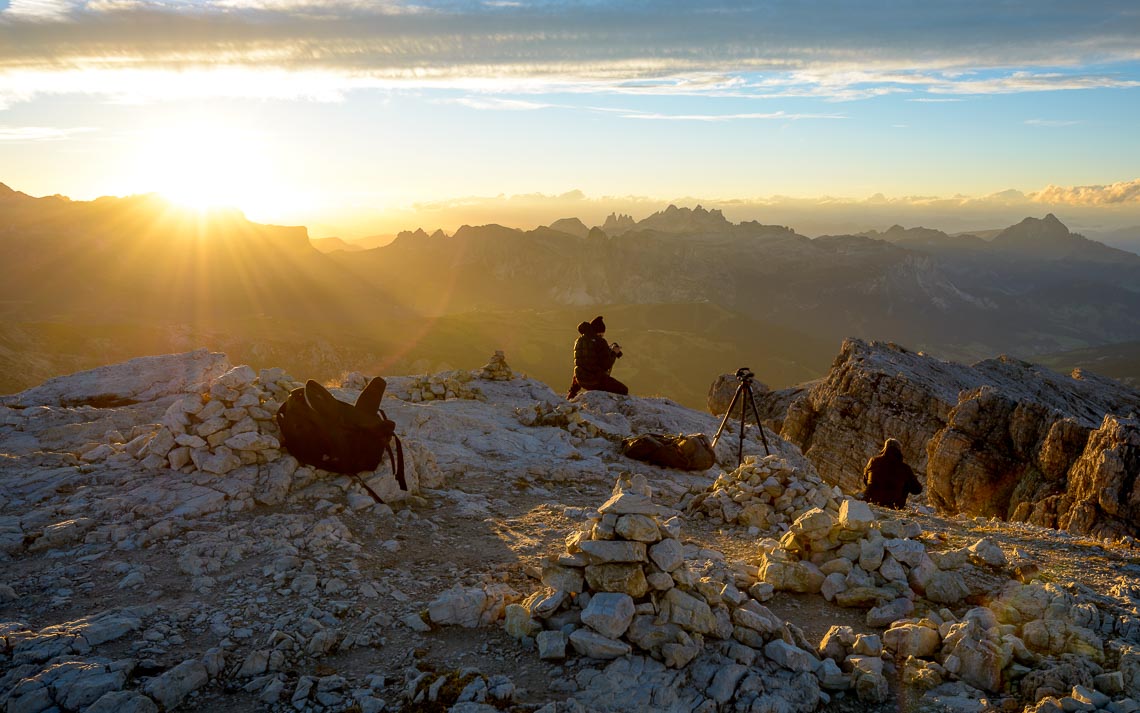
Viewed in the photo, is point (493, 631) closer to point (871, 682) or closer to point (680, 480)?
point (871, 682)

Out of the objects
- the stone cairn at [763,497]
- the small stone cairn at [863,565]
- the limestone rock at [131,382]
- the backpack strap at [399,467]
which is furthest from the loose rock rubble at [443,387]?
the small stone cairn at [863,565]

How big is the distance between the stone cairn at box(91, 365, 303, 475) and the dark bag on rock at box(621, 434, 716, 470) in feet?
26.9

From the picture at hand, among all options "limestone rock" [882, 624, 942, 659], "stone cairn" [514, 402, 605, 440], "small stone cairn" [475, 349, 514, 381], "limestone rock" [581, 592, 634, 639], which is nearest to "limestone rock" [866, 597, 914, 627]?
"limestone rock" [882, 624, 942, 659]

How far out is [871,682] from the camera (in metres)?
6.55

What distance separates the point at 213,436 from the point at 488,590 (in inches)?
239

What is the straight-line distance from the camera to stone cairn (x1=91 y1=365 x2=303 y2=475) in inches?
426

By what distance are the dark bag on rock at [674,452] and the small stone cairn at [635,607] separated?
8.15 metres

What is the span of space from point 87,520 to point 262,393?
350 centimetres

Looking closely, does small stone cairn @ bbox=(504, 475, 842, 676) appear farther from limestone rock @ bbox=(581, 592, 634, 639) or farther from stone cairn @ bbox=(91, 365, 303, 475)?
stone cairn @ bbox=(91, 365, 303, 475)

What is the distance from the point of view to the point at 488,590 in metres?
7.88

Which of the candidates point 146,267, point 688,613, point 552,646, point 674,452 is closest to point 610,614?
point 552,646

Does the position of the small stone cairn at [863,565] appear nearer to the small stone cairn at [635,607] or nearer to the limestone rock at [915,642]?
the limestone rock at [915,642]

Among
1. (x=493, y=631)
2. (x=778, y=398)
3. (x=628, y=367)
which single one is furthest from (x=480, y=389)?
(x=628, y=367)

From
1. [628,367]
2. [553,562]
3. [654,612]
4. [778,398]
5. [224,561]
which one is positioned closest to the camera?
[654,612]
